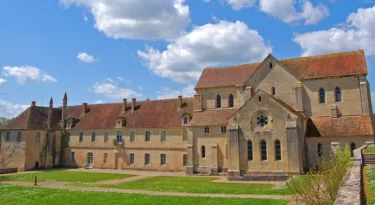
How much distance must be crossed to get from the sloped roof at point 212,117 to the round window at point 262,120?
512cm

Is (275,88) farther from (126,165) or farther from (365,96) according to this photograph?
(126,165)

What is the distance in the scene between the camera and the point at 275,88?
37.8m

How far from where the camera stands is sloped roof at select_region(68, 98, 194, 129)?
4500cm

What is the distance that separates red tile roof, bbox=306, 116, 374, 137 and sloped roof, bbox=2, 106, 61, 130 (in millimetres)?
→ 39923

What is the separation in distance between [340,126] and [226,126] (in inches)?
486

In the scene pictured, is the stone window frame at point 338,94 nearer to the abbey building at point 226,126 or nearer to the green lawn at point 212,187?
the abbey building at point 226,126

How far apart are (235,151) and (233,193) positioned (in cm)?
1253

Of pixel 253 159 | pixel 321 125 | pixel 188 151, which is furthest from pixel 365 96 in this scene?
pixel 188 151

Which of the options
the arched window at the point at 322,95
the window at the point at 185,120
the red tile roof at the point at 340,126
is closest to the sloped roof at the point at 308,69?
Answer: the arched window at the point at 322,95

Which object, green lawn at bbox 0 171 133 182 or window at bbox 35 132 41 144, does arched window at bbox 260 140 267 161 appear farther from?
window at bbox 35 132 41 144

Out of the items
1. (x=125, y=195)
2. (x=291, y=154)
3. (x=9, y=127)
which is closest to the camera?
(x=125, y=195)

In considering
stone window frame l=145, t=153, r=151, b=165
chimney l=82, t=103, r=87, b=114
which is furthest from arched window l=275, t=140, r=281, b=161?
chimney l=82, t=103, r=87, b=114

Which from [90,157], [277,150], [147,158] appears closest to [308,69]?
[277,150]

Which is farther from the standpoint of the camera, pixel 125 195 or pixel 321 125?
pixel 321 125
